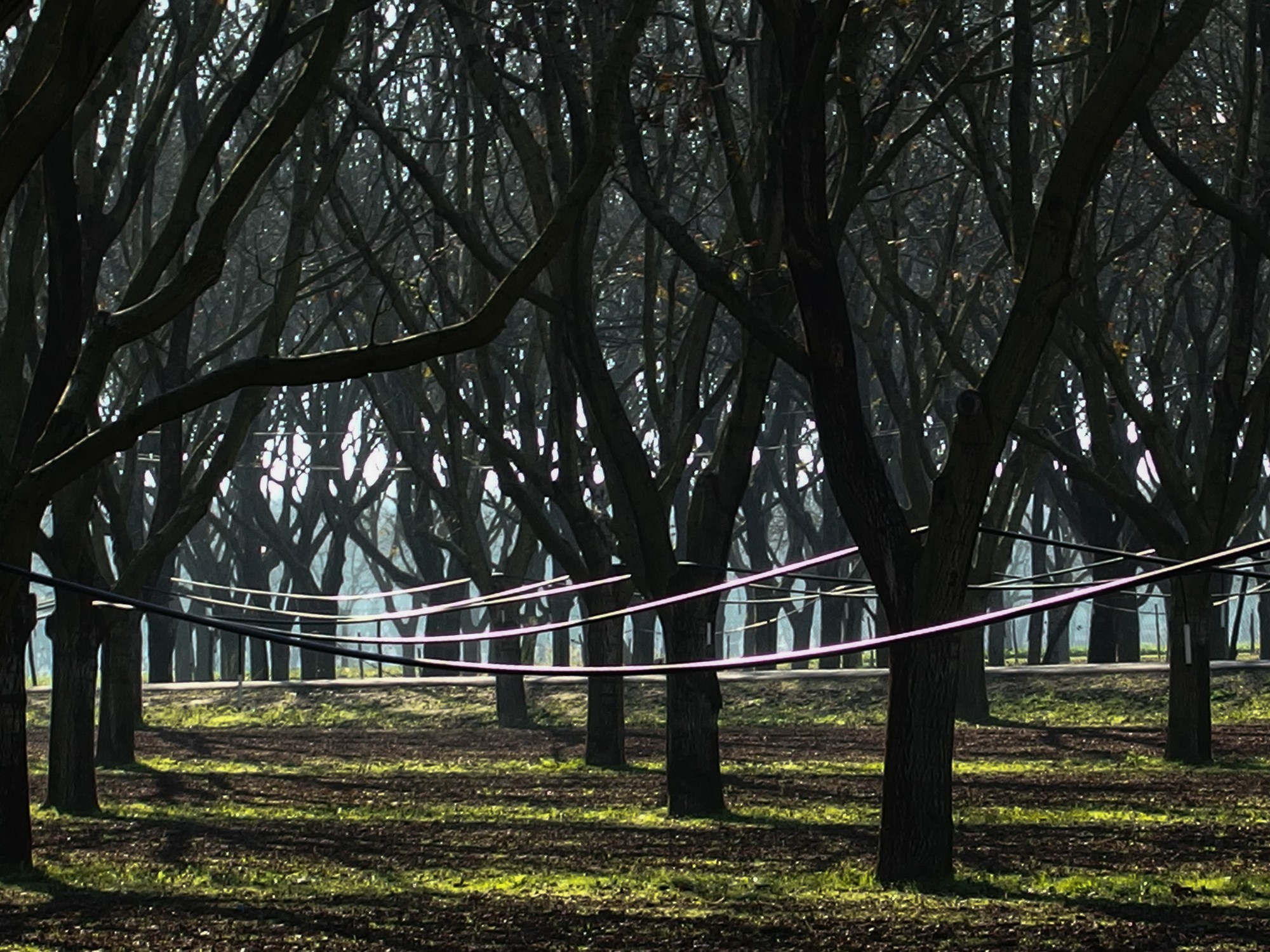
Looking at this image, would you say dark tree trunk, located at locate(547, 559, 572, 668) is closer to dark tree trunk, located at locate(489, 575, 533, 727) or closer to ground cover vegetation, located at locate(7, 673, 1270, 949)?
dark tree trunk, located at locate(489, 575, 533, 727)

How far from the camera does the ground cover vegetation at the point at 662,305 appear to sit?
395 inches

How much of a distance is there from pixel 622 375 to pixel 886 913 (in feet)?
99.9

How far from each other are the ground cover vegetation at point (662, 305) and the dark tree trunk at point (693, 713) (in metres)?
0.03

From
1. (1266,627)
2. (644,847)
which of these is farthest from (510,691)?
(1266,627)

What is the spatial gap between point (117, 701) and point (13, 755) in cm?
904

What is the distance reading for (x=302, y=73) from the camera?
10406 mm

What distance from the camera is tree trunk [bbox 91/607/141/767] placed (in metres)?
19.7

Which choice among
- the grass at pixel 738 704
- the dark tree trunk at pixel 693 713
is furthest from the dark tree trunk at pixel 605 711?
the grass at pixel 738 704

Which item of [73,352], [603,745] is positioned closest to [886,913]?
[73,352]

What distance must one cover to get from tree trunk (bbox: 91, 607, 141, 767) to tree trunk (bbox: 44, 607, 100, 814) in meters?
4.11

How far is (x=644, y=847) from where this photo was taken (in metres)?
12.5

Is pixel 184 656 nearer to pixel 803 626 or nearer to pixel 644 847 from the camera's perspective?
pixel 803 626

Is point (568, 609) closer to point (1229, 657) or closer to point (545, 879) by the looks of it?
point (1229, 657)

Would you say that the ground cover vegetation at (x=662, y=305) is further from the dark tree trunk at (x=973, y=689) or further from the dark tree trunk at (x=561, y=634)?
the dark tree trunk at (x=561, y=634)
